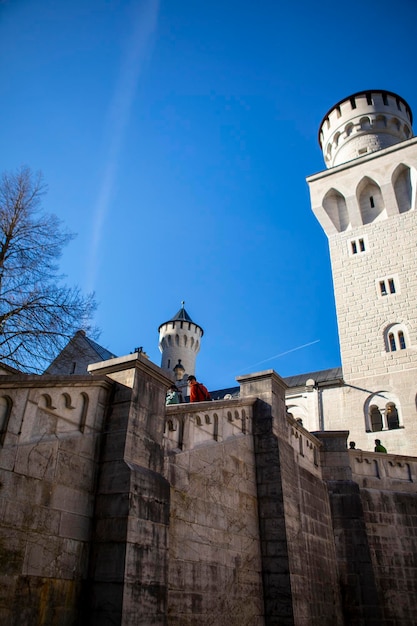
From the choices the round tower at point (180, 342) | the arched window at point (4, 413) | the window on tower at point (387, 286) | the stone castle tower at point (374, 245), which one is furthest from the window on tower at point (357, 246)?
the arched window at point (4, 413)

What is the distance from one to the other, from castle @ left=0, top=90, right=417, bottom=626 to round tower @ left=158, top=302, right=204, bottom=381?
34470 mm

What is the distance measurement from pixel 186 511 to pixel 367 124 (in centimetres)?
3117

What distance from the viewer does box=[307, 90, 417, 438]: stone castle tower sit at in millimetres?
25031

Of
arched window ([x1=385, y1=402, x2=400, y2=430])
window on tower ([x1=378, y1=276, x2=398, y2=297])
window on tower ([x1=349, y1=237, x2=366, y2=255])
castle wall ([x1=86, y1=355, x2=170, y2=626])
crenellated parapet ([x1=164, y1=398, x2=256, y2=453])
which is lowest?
castle wall ([x1=86, y1=355, x2=170, y2=626])

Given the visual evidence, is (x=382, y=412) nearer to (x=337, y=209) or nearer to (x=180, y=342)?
(x=337, y=209)

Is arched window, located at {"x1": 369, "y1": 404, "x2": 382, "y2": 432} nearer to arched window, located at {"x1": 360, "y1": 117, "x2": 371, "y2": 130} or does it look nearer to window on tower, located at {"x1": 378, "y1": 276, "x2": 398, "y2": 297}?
window on tower, located at {"x1": 378, "y1": 276, "x2": 398, "y2": 297}

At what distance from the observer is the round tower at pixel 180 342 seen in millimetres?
47709

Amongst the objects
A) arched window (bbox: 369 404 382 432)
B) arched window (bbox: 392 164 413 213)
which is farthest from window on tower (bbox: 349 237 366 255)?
arched window (bbox: 369 404 382 432)

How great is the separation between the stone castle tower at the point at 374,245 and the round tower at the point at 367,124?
6 cm

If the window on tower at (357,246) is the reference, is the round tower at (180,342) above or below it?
above

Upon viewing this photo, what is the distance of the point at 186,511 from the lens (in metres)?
7.21

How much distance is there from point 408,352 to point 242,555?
62.8ft

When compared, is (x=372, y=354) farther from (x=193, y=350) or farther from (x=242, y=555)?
(x=193, y=350)

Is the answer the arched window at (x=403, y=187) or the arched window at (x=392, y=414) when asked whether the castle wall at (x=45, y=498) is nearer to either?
the arched window at (x=392, y=414)
